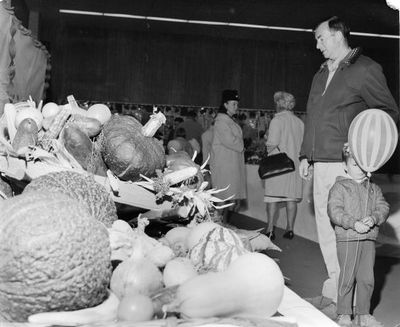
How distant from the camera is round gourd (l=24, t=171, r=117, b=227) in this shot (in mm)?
1362

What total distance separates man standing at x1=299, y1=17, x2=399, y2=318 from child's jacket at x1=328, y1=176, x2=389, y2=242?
18cm

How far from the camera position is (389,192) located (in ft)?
27.9

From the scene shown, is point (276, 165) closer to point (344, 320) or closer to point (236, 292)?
point (344, 320)

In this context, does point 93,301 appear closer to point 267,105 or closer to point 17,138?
point 17,138

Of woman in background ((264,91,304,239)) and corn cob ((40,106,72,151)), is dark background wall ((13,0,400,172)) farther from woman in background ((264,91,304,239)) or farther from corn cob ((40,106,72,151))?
corn cob ((40,106,72,151))

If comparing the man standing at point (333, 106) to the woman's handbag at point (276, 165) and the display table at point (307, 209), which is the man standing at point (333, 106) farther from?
the woman's handbag at point (276, 165)

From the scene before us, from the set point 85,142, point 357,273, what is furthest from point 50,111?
point 357,273

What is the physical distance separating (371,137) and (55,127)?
Answer: 7.56 feet

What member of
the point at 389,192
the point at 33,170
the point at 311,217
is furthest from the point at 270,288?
the point at 389,192

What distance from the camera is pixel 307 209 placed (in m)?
7.65

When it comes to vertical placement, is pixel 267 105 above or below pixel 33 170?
above

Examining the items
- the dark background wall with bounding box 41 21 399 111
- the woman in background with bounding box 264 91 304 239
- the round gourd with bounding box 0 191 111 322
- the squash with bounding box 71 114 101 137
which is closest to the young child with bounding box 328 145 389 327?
the squash with bounding box 71 114 101 137

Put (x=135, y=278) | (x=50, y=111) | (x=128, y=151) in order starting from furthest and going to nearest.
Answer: (x=50, y=111), (x=128, y=151), (x=135, y=278)

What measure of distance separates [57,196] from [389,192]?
26.6ft
